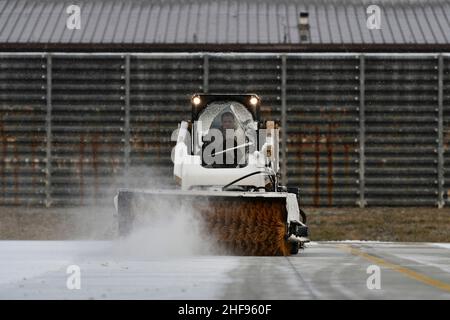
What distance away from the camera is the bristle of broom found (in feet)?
54.9

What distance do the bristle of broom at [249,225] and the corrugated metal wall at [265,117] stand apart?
10628 millimetres

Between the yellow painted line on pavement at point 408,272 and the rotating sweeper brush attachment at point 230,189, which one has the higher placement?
the rotating sweeper brush attachment at point 230,189

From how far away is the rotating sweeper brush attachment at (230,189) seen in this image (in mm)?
16750

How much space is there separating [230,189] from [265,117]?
9.91m

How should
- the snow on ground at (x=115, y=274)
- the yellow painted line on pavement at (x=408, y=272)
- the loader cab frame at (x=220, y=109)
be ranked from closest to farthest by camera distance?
1. the snow on ground at (x=115, y=274)
2. the yellow painted line on pavement at (x=408, y=272)
3. the loader cab frame at (x=220, y=109)

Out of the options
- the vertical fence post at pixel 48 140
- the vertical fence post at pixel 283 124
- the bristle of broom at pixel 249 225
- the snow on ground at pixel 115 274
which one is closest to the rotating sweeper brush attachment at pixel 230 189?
the bristle of broom at pixel 249 225

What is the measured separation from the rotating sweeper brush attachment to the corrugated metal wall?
857cm

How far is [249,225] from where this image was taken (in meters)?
16.8

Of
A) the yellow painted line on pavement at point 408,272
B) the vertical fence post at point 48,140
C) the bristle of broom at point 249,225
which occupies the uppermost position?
the vertical fence post at point 48,140

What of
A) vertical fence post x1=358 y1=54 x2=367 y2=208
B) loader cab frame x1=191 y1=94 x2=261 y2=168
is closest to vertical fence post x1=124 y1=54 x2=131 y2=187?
vertical fence post x1=358 y1=54 x2=367 y2=208

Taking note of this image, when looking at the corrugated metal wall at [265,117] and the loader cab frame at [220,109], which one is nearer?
the loader cab frame at [220,109]

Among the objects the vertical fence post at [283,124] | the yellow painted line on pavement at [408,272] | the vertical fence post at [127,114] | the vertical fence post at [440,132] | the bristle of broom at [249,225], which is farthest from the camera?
the vertical fence post at [440,132]

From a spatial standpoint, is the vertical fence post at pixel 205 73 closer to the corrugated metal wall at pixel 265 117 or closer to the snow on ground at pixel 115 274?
the corrugated metal wall at pixel 265 117
